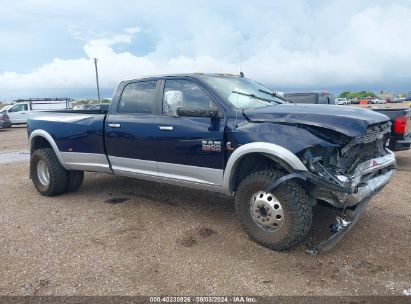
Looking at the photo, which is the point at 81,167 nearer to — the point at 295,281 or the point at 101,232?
the point at 101,232

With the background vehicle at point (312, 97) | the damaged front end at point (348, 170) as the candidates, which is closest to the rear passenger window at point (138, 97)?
the damaged front end at point (348, 170)

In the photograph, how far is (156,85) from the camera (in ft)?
17.5

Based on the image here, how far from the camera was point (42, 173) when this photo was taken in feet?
21.9

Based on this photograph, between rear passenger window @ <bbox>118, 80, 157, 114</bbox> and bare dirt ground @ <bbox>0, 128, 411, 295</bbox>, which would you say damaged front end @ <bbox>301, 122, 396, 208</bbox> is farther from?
rear passenger window @ <bbox>118, 80, 157, 114</bbox>

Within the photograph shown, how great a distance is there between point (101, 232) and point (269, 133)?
7.60ft

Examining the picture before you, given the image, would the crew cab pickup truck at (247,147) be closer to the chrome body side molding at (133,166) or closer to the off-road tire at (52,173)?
the chrome body side molding at (133,166)

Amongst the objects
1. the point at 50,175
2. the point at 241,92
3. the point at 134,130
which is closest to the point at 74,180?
the point at 50,175

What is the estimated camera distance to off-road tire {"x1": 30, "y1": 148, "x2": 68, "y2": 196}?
20.7ft

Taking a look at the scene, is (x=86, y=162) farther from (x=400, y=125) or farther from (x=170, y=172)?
(x=400, y=125)

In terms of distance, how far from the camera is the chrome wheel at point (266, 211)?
13.2 ft

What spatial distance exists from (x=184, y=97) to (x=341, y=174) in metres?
2.12

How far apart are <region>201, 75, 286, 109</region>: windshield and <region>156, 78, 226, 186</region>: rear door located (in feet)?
0.64

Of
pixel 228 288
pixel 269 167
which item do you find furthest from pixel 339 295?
pixel 269 167

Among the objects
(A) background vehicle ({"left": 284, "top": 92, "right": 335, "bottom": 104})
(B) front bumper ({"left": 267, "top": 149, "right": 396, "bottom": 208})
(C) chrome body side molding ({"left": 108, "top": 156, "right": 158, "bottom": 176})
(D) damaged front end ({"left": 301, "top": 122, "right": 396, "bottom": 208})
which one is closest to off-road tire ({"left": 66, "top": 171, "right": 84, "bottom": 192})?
(C) chrome body side molding ({"left": 108, "top": 156, "right": 158, "bottom": 176})
